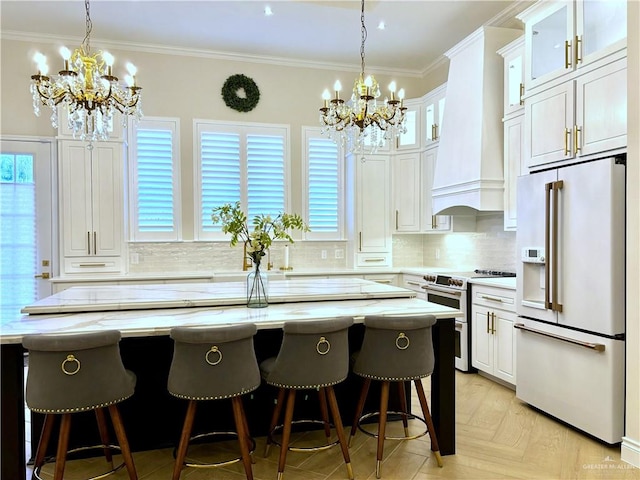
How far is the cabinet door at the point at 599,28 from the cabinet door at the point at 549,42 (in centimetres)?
7

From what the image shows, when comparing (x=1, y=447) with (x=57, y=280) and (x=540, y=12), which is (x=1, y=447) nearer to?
(x=57, y=280)

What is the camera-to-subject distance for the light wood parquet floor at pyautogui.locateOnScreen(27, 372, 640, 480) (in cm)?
259

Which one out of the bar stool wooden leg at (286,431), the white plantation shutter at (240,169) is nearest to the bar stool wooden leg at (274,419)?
the bar stool wooden leg at (286,431)

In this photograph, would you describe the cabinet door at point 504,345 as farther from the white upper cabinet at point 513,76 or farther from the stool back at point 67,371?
the stool back at point 67,371

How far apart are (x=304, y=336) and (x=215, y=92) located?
4304 millimetres

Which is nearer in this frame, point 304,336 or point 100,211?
point 304,336

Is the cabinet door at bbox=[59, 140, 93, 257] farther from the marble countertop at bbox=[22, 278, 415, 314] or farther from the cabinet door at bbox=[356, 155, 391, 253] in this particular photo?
the cabinet door at bbox=[356, 155, 391, 253]

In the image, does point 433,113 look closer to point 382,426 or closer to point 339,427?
point 382,426

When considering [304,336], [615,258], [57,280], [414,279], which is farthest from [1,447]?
[414,279]

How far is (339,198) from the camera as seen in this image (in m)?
6.16

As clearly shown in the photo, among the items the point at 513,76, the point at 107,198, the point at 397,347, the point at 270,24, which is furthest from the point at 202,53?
the point at 397,347

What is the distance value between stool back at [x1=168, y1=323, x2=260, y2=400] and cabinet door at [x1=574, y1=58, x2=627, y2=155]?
2.59 meters

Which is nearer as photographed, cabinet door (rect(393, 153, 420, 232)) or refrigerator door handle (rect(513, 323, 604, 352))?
refrigerator door handle (rect(513, 323, 604, 352))

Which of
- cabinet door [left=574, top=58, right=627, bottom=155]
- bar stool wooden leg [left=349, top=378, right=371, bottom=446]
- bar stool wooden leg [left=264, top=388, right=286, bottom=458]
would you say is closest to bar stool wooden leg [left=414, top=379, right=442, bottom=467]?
bar stool wooden leg [left=349, top=378, right=371, bottom=446]
